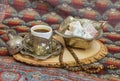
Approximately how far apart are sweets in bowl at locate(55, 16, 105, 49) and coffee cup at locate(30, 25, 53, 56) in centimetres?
7

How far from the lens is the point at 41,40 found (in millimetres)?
1188

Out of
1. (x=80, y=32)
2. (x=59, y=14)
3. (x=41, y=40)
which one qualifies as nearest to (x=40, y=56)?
(x=41, y=40)

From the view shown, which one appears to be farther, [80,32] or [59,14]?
[59,14]

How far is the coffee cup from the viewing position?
1174 millimetres

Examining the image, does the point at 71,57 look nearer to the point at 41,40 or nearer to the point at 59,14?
the point at 41,40

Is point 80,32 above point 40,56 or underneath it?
above

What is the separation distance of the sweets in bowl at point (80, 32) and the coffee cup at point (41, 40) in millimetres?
74

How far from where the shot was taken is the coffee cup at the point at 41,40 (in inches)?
46.2

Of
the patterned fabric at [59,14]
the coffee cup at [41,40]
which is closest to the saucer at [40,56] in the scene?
the coffee cup at [41,40]

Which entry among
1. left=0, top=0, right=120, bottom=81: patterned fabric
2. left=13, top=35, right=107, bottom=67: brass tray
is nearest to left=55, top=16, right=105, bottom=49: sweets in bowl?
left=13, top=35, right=107, bottom=67: brass tray

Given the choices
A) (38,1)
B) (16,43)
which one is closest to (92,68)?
(16,43)

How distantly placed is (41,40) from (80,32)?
0.19m

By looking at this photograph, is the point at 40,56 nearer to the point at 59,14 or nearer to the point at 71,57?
the point at 71,57

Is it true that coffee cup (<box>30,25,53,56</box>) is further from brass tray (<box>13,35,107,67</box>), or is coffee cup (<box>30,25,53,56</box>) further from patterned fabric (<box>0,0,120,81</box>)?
patterned fabric (<box>0,0,120,81</box>)
